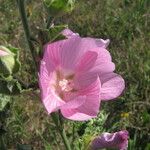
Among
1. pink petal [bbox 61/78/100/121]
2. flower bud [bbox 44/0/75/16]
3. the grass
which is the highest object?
flower bud [bbox 44/0/75/16]

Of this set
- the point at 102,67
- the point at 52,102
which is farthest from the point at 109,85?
the point at 52,102

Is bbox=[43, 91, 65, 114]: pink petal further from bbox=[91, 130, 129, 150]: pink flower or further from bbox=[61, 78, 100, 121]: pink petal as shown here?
bbox=[91, 130, 129, 150]: pink flower

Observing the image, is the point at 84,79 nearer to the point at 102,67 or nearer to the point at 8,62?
the point at 102,67

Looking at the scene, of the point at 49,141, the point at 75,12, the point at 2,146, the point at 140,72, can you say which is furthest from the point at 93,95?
the point at 75,12

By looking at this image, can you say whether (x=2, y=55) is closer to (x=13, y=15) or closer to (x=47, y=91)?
(x=47, y=91)

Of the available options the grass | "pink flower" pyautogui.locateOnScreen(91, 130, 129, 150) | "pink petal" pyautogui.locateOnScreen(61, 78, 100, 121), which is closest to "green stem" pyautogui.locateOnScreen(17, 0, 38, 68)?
"pink petal" pyautogui.locateOnScreen(61, 78, 100, 121)

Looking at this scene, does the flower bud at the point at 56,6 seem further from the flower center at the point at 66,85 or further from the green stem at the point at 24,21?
the flower center at the point at 66,85

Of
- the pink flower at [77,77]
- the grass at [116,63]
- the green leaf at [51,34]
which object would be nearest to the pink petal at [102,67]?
the pink flower at [77,77]
